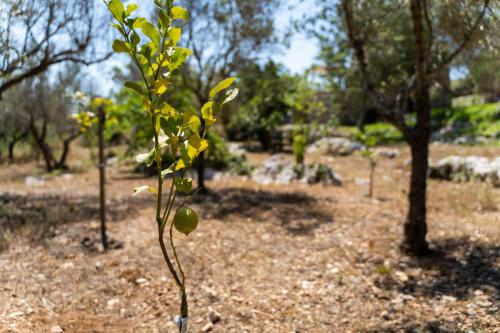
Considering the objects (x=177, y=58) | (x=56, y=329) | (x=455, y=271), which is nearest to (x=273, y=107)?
(x=455, y=271)

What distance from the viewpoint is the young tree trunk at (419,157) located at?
4.17 m

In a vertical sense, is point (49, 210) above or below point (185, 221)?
below

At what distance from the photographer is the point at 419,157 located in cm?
433

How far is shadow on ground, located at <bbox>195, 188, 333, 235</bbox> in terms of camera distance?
6.11m

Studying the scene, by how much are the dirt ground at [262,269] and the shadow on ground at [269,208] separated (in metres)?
0.03

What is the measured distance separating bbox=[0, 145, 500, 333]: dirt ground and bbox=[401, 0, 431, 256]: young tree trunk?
24 centimetres

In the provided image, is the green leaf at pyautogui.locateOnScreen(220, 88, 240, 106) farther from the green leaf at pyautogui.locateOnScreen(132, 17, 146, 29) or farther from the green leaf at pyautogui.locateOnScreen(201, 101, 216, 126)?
the green leaf at pyautogui.locateOnScreen(132, 17, 146, 29)

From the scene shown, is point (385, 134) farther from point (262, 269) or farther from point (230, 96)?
point (230, 96)

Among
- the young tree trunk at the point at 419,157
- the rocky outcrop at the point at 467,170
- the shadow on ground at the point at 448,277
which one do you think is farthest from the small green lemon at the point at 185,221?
the rocky outcrop at the point at 467,170

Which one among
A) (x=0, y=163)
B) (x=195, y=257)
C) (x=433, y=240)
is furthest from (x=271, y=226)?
(x=0, y=163)

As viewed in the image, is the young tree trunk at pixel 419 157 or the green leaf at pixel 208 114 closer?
the green leaf at pixel 208 114

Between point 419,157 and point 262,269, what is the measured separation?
2.05 meters

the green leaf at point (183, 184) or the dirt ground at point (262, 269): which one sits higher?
the green leaf at point (183, 184)

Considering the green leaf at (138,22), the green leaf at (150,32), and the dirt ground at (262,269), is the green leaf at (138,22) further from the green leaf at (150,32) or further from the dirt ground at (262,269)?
the dirt ground at (262,269)
